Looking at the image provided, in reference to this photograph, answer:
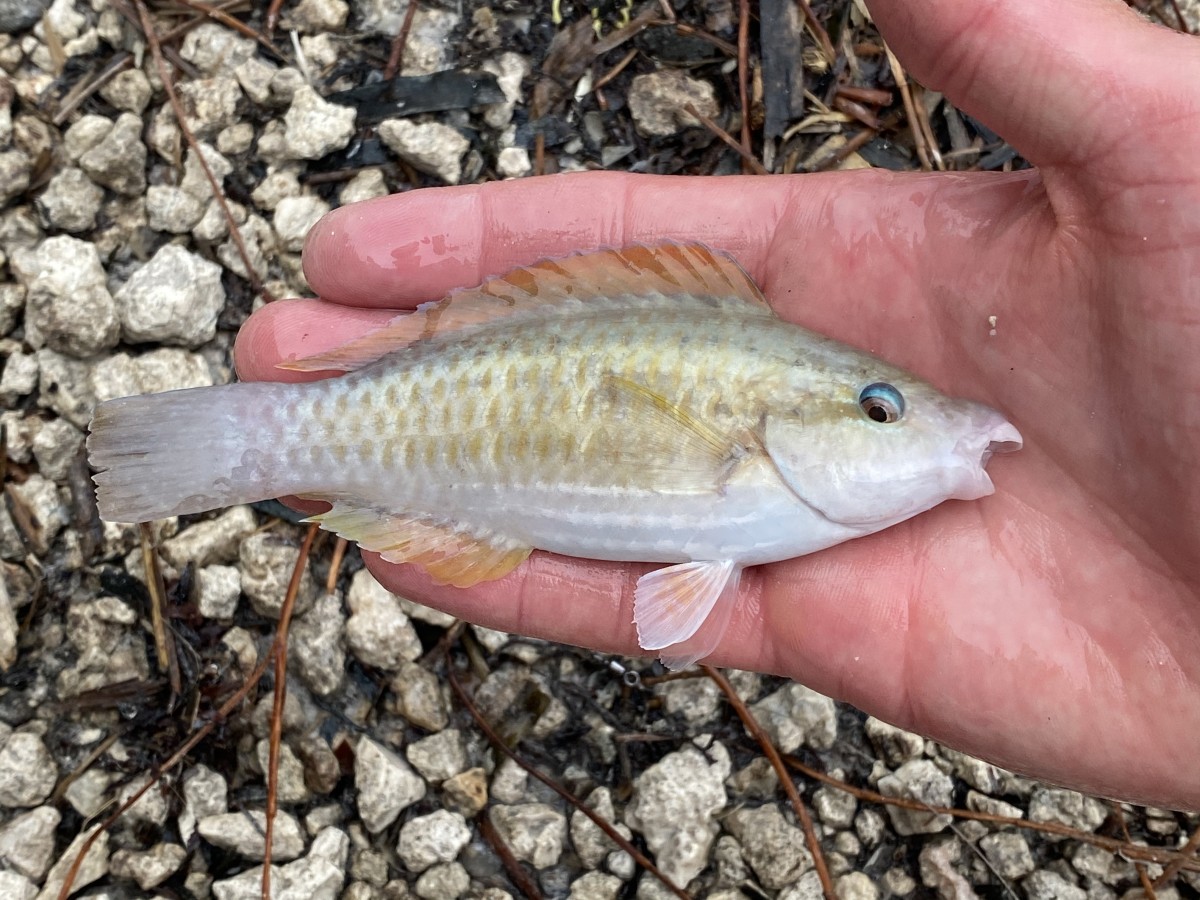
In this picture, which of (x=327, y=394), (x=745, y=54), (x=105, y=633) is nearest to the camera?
(x=327, y=394)

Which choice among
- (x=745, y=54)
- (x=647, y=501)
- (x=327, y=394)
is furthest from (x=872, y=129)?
(x=327, y=394)

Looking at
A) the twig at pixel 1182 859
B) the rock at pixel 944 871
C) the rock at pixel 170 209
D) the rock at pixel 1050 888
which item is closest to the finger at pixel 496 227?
the rock at pixel 170 209

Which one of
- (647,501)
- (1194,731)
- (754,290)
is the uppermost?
(754,290)

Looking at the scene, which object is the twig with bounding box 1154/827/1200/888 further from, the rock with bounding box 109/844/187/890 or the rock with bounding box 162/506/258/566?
the rock with bounding box 162/506/258/566

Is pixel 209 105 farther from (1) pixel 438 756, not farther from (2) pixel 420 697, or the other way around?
(1) pixel 438 756

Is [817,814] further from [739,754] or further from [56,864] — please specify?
[56,864]

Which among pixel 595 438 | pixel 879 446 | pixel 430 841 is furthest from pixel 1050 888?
pixel 595 438

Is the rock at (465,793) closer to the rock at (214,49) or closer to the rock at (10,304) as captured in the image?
the rock at (10,304)
